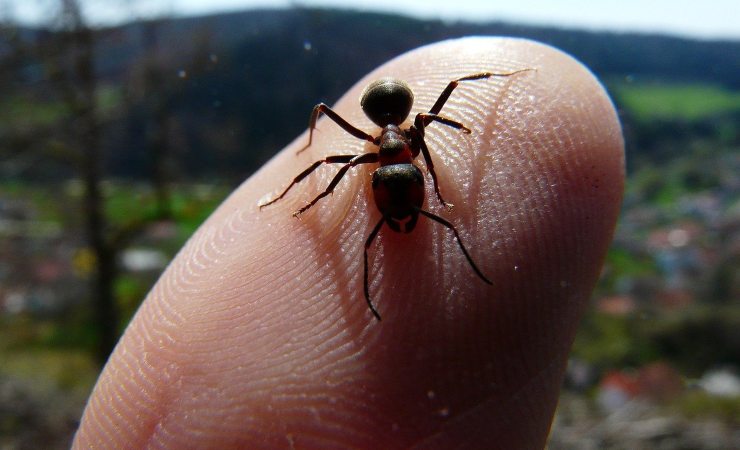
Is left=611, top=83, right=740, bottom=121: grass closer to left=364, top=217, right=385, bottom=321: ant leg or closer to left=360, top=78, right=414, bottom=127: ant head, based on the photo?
left=360, top=78, right=414, bottom=127: ant head

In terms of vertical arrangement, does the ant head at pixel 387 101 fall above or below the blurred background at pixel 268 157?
below

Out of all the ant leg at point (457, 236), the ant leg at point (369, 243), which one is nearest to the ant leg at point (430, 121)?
the ant leg at point (457, 236)

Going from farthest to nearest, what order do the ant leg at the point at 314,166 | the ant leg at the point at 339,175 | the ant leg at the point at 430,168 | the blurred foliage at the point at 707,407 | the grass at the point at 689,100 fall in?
the grass at the point at 689,100, the blurred foliage at the point at 707,407, the ant leg at the point at 314,166, the ant leg at the point at 339,175, the ant leg at the point at 430,168

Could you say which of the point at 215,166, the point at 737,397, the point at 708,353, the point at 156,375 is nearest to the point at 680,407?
the point at 737,397

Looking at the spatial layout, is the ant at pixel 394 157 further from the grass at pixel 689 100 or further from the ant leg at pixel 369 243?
the grass at pixel 689 100

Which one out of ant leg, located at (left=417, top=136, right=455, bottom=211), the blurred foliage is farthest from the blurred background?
ant leg, located at (left=417, top=136, right=455, bottom=211)

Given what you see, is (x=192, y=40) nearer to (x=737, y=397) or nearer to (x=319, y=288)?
(x=319, y=288)

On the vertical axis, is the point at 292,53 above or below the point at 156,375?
above

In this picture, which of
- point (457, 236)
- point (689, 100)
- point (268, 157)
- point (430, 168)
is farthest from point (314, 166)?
point (689, 100)
